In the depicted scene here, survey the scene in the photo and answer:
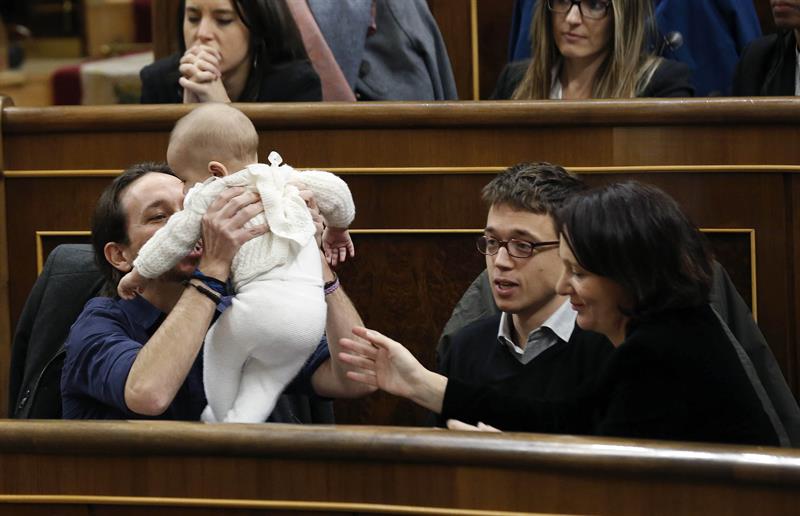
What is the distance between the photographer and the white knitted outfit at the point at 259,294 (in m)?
1.55

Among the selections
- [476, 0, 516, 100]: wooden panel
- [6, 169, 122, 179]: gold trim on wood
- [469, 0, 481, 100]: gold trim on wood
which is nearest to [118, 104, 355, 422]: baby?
[6, 169, 122, 179]: gold trim on wood

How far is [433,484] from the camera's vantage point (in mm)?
1285

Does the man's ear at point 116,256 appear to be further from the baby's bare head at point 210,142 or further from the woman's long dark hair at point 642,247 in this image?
the woman's long dark hair at point 642,247

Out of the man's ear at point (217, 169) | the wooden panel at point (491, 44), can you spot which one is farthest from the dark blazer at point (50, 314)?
the wooden panel at point (491, 44)

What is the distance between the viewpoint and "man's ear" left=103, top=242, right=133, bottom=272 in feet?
5.58

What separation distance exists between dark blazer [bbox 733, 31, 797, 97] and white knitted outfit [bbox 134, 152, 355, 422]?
3.30ft

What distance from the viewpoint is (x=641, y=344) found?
133 cm

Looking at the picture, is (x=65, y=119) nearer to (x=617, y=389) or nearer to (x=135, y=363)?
(x=135, y=363)

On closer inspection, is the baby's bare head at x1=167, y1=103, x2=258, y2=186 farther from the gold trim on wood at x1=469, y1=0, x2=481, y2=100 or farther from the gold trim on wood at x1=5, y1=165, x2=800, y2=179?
the gold trim on wood at x1=469, y1=0, x2=481, y2=100

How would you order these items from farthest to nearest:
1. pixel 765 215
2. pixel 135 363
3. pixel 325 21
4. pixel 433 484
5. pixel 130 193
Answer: pixel 325 21 → pixel 765 215 → pixel 130 193 → pixel 135 363 → pixel 433 484

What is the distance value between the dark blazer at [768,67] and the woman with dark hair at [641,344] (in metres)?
0.94

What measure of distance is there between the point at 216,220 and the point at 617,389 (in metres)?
0.47

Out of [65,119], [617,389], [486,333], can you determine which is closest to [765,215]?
[486,333]

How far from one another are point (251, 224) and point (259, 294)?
0.08m
